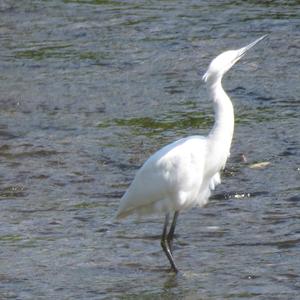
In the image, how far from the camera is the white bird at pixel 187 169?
7.00 metres

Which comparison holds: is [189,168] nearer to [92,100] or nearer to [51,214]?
[51,214]

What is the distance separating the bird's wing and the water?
0.33 meters

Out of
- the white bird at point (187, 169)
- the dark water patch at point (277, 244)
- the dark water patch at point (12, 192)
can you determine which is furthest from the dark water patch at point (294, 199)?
the dark water patch at point (12, 192)

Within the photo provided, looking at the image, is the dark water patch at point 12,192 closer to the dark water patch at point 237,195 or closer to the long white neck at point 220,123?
the dark water patch at point 237,195

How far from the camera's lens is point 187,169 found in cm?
710

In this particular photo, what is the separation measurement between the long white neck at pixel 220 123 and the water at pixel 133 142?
2.05ft

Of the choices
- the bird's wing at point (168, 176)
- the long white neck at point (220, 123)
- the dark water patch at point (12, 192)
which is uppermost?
the long white neck at point (220, 123)

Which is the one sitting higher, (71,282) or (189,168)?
(189,168)

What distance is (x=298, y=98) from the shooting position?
10.9 metres

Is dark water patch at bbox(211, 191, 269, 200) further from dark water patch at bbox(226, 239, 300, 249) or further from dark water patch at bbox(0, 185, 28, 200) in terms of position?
A: dark water patch at bbox(0, 185, 28, 200)

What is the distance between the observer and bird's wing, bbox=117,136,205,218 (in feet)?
23.3

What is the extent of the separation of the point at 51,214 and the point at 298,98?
359 centimetres

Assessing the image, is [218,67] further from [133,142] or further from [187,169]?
[133,142]

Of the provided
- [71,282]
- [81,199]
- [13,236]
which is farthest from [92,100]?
[71,282]
